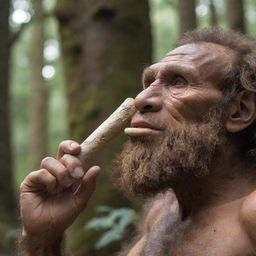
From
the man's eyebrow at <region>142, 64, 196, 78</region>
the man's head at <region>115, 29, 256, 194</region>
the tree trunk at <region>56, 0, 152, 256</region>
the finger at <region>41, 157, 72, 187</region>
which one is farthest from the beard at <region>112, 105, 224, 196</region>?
the tree trunk at <region>56, 0, 152, 256</region>

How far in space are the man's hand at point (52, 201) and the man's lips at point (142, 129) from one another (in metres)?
0.30

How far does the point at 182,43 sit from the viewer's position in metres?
3.44

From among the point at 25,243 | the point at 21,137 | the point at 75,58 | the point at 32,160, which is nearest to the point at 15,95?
the point at 21,137

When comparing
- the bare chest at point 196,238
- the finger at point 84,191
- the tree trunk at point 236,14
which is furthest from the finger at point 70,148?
the tree trunk at point 236,14

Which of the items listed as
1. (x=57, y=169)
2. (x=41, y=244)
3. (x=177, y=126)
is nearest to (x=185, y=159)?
(x=177, y=126)

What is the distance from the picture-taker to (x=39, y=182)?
3076 mm

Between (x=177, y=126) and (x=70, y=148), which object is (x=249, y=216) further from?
(x=70, y=148)

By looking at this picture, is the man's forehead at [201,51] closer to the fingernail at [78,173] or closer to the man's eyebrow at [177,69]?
the man's eyebrow at [177,69]

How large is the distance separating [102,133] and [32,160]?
11471 millimetres

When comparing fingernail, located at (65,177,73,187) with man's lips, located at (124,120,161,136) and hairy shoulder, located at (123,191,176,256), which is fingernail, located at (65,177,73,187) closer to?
man's lips, located at (124,120,161,136)

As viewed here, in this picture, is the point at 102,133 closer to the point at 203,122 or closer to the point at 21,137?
the point at 203,122

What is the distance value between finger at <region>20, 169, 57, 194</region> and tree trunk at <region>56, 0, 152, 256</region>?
2.69m

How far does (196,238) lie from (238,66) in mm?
972

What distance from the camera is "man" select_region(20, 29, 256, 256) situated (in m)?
3.02
